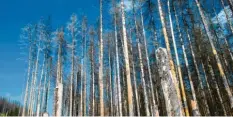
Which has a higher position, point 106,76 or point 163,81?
point 106,76

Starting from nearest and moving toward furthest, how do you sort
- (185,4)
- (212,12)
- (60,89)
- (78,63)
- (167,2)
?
(60,89), (167,2), (185,4), (212,12), (78,63)

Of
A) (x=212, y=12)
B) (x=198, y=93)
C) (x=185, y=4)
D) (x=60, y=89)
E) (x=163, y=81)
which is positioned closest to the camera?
(x=163, y=81)

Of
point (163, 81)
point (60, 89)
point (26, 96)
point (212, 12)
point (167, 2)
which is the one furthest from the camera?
point (26, 96)

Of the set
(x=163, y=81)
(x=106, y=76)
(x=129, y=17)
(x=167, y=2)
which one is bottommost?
(x=163, y=81)

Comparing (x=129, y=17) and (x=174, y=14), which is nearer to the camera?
(x=174, y=14)

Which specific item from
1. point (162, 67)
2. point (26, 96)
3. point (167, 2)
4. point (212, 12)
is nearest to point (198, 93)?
point (212, 12)

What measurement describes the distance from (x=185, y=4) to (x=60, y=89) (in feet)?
38.5

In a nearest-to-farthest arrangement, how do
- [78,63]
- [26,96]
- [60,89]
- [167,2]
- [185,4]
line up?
1. [60,89]
2. [167,2]
3. [185,4]
4. [26,96]
5. [78,63]

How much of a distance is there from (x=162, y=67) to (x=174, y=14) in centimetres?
1139

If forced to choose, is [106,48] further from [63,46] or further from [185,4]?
[185,4]

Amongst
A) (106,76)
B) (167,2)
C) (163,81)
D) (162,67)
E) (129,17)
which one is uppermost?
(129,17)

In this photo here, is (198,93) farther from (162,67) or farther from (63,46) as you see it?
(162,67)

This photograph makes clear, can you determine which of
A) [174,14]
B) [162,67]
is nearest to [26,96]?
[174,14]

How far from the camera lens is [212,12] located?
706 inches
